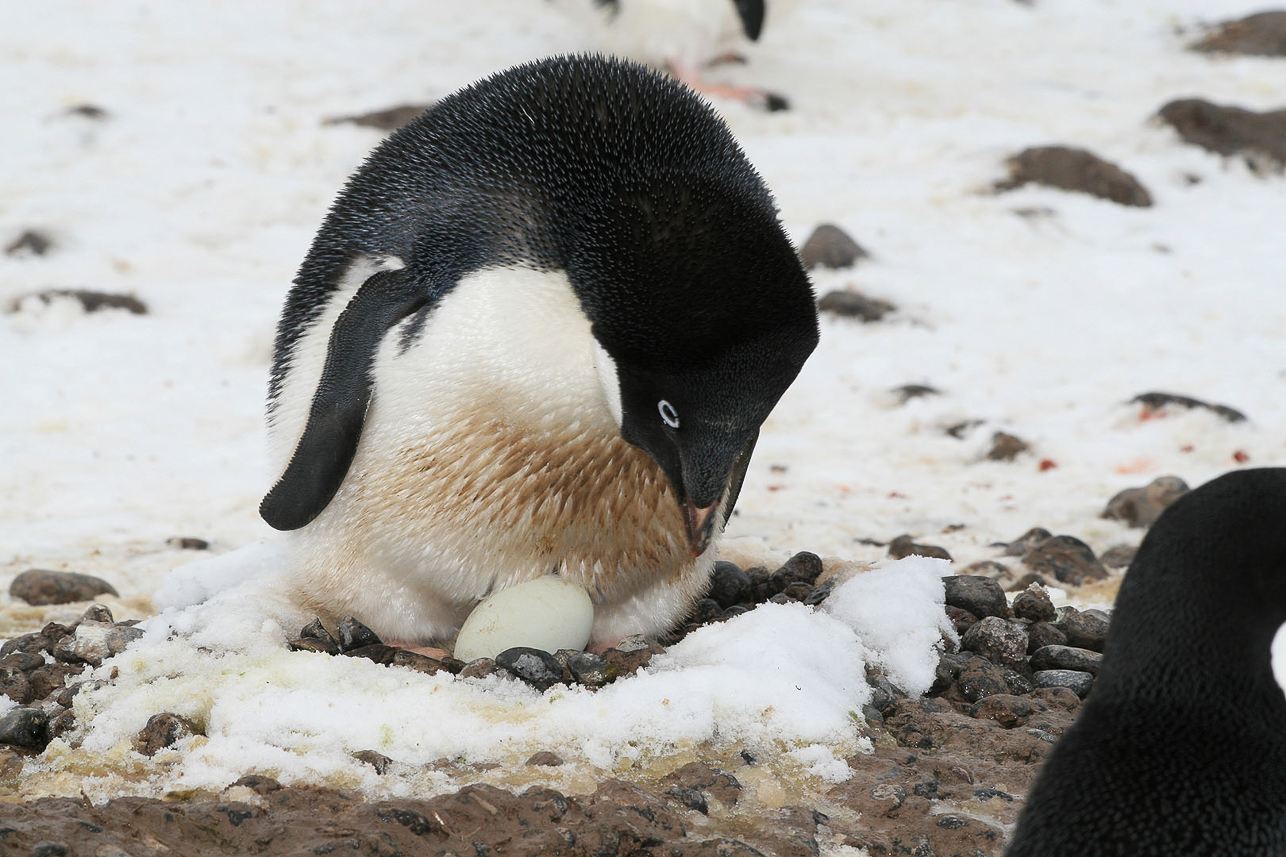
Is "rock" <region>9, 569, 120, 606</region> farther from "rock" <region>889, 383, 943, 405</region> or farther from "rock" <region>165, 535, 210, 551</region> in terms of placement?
"rock" <region>889, 383, 943, 405</region>

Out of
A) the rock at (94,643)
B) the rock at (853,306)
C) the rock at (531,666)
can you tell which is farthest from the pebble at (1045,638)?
the rock at (853,306)

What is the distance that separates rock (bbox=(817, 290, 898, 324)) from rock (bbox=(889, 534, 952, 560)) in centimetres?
262

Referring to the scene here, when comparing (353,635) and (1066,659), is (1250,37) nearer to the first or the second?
(1066,659)

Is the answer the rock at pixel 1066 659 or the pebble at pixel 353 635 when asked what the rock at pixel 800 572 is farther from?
the pebble at pixel 353 635

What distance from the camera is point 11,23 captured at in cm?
1000

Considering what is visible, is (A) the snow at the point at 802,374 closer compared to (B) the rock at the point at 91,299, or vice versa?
(A) the snow at the point at 802,374

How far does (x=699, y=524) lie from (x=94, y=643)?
1401mm

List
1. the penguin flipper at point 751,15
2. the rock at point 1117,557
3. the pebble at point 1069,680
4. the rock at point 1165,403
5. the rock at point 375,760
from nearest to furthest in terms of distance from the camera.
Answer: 1. the rock at point 375,760
2. the pebble at point 1069,680
3. the rock at point 1117,557
4. the rock at point 1165,403
5. the penguin flipper at point 751,15

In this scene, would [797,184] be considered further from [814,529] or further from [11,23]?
[11,23]

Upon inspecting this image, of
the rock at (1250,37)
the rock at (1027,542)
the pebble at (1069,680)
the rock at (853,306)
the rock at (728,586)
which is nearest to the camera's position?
the pebble at (1069,680)

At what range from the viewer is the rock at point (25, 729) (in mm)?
2486

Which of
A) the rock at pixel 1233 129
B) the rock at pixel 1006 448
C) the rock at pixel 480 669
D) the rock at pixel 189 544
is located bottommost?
the rock at pixel 189 544

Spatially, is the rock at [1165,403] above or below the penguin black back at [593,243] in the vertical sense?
below

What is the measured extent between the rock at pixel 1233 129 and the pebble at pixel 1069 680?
6.69 m
